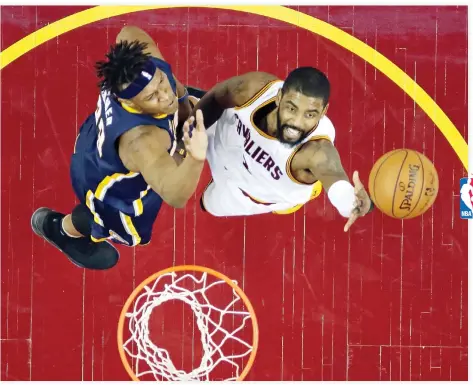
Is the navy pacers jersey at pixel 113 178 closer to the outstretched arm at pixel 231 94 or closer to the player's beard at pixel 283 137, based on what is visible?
the outstretched arm at pixel 231 94

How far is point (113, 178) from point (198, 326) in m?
1.30

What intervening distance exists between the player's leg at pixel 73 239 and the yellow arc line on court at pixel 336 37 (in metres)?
1.15

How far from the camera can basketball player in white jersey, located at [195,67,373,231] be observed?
315cm

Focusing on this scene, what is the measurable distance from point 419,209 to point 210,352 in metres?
1.65

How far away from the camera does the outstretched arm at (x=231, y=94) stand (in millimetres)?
3557

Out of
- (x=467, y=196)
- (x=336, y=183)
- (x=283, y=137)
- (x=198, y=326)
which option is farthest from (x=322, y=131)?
(x=198, y=326)

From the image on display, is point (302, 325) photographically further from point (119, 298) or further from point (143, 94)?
point (143, 94)

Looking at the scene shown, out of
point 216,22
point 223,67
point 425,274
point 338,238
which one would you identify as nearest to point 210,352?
point 338,238

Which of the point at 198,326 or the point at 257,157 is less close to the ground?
the point at 257,157

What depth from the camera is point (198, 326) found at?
4.28 metres

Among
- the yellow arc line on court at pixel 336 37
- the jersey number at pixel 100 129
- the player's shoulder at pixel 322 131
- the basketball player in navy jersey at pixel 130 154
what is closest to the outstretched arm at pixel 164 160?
the basketball player in navy jersey at pixel 130 154

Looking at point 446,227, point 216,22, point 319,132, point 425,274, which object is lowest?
point 425,274

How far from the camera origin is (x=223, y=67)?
431cm

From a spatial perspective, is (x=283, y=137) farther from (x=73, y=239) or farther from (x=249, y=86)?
(x=73, y=239)
